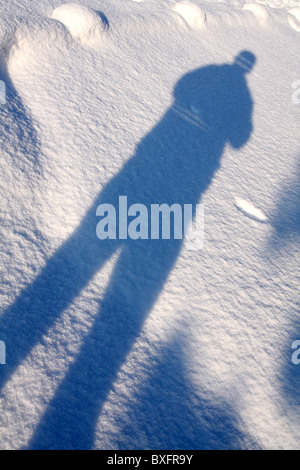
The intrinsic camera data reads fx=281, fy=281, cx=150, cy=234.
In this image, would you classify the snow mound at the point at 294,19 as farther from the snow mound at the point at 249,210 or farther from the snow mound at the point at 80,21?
the snow mound at the point at 249,210

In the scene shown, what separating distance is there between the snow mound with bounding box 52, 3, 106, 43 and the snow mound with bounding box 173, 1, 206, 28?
2.11m

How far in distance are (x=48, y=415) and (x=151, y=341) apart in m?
0.79

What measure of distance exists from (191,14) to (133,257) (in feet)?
16.3

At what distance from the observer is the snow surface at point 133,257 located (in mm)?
1780

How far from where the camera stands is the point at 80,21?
3.56 meters

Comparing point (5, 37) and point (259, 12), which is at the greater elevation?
point (259, 12)

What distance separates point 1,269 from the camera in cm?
199

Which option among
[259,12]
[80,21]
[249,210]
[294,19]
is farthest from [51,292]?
[294,19]

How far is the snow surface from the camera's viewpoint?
1780mm

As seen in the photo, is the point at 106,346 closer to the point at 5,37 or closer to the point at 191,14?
the point at 5,37

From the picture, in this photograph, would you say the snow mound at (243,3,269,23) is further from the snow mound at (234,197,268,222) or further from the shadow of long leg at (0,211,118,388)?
the shadow of long leg at (0,211,118,388)

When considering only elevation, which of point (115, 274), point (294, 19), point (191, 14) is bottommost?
point (115, 274)

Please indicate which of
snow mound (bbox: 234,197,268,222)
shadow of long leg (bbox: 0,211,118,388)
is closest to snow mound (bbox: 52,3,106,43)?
shadow of long leg (bbox: 0,211,118,388)
